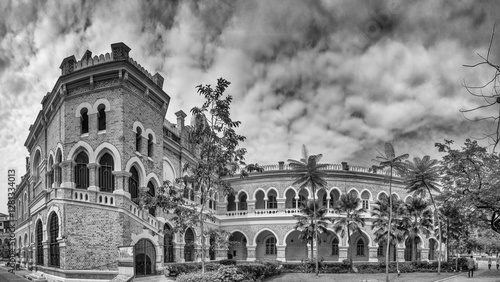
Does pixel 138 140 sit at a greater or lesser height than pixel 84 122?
lesser

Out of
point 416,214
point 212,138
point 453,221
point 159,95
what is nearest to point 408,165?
point 416,214

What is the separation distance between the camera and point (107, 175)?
21.1 metres

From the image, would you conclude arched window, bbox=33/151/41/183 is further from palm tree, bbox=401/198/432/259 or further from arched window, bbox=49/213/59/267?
palm tree, bbox=401/198/432/259

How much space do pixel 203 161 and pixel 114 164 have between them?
26.1 ft

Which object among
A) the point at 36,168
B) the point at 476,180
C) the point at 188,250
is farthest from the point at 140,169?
the point at 476,180

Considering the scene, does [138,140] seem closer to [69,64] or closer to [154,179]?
[154,179]

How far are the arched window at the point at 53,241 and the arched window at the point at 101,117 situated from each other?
515cm

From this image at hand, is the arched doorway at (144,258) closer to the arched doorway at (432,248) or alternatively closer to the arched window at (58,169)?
the arched window at (58,169)

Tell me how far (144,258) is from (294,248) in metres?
21.6

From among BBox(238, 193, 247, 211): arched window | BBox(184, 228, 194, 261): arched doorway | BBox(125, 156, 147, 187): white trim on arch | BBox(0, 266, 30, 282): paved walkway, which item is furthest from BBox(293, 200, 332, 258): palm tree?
BBox(0, 266, 30, 282): paved walkway

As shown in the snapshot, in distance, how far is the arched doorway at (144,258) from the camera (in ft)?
66.4

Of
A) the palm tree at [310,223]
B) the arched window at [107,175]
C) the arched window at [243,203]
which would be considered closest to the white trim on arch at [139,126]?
the arched window at [107,175]

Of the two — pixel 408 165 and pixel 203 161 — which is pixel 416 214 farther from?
pixel 203 161

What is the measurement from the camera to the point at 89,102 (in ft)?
69.5
